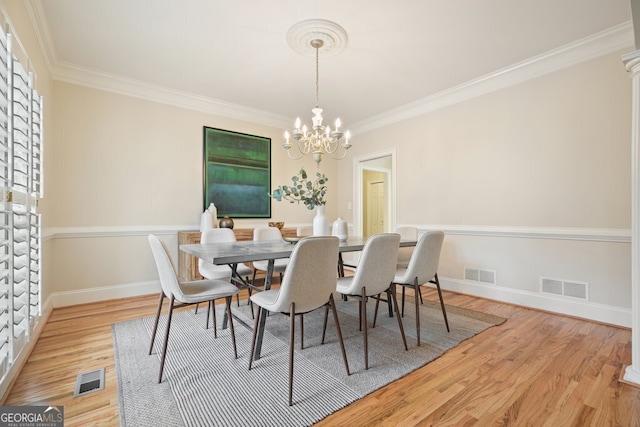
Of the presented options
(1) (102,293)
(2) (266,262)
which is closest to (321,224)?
(2) (266,262)

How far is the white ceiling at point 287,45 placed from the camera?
7.29 feet

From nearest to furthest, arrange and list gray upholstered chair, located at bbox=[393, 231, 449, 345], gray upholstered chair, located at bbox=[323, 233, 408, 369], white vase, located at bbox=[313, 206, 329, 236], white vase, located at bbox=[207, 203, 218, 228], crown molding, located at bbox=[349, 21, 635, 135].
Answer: gray upholstered chair, located at bbox=[323, 233, 408, 369] → gray upholstered chair, located at bbox=[393, 231, 449, 345] → crown molding, located at bbox=[349, 21, 635, 135] → white vase, located at bbox=[313, 206, 329, 236] → white vase, located at bbox=[207, 203, 218, 228]

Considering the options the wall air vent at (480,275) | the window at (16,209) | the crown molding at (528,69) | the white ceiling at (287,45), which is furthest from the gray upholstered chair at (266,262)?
the crown molding at (528,69)

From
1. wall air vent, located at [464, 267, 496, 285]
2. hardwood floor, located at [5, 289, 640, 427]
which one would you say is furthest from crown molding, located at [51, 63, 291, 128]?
wall air vent, located at [464, 267, 496, 285]

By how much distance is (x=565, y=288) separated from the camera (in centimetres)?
283

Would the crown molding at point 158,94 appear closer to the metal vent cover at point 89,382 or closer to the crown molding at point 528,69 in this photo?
the crown molding at point 528,69

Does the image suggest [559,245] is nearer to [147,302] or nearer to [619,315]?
[619,315]

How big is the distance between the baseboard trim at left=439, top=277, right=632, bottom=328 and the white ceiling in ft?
7.94

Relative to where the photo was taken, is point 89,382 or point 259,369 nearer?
point 89,382

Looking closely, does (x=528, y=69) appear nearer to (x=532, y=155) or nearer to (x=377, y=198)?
(x=532, y=155)

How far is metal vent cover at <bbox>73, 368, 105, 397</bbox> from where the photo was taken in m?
1.60

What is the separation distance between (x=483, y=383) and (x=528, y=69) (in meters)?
3.17

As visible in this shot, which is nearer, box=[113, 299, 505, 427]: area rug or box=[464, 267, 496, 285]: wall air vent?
box=[113, 299, 505, 427]: area rug

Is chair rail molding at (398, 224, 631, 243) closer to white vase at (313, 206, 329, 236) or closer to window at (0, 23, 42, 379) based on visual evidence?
white vase at (313, 206, 329, 236)
